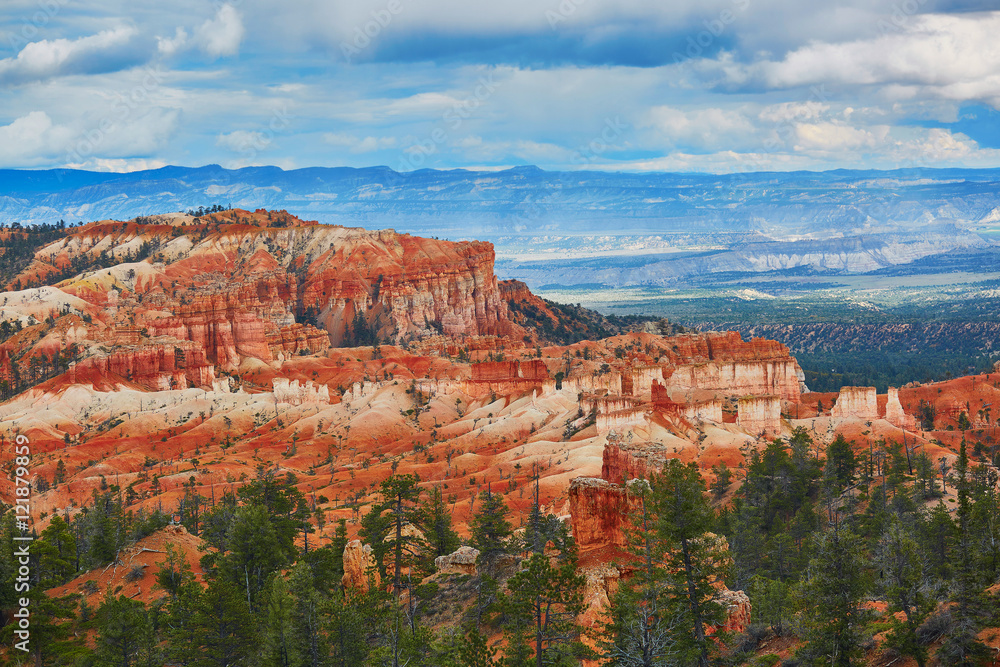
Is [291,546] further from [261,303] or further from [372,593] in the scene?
[261,303]

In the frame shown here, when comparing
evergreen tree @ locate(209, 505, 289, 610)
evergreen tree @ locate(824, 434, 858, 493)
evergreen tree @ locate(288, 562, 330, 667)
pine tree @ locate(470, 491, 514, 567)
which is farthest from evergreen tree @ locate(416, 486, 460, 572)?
evergreen tree @ locate(824, 434, 858, 493)

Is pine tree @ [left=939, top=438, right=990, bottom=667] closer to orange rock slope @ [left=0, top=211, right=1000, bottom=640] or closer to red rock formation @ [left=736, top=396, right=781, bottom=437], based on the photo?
orange rock slope @ [left=0, top=211, right=1000, bottom=640]

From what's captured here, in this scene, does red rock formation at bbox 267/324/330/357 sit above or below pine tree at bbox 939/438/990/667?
above

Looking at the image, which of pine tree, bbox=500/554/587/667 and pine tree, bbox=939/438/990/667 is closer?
pine tree, bbox=939/438/990/667

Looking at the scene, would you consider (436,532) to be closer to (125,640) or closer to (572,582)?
(125,640)

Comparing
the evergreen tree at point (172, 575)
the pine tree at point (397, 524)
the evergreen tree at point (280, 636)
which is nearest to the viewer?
the evergreen tree at point (280, 636)

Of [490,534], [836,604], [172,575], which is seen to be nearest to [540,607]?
[836,604]

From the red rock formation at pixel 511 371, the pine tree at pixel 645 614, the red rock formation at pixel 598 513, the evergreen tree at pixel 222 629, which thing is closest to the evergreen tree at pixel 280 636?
the evergreen tree at pixel 222 629

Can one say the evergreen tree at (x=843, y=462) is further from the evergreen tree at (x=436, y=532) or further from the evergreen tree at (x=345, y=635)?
the evergreen tree at (x=345, y=635)

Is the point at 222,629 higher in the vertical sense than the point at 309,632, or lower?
lower

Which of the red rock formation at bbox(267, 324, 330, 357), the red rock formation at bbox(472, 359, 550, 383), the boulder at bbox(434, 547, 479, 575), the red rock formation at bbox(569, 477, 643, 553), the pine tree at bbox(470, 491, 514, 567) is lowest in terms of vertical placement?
the boulder at bbox(434, 547, 479, 575)

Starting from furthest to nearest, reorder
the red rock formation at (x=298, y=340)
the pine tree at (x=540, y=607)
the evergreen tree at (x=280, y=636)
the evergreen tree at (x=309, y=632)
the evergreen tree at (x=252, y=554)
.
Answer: the red rock formation at (x=298, y=340)
the evergreen tree at (x=252, y=554)
the evergreen tree at (x=280, y=636)
the evergreen tree at (x=309, y=632)
the pine tree at (x=540, y=607)

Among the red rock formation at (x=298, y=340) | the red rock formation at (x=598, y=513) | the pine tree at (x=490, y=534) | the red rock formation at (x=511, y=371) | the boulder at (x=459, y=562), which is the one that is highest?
the red rock formation at (x=298, y=340)

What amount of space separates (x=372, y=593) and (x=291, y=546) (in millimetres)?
10182
